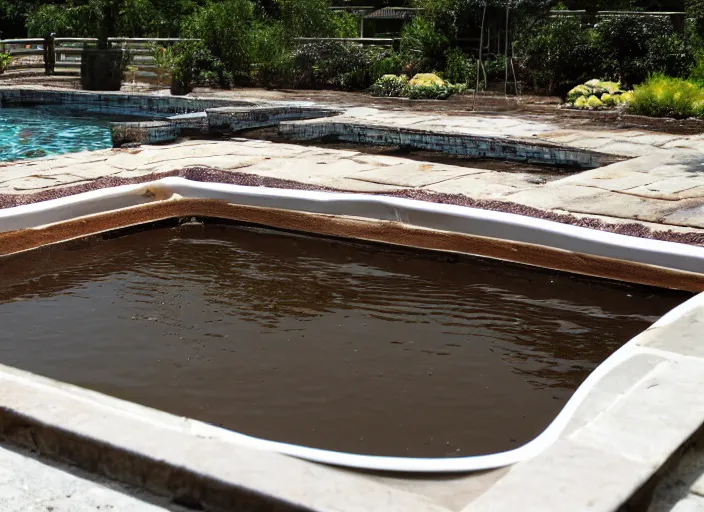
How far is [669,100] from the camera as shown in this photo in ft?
36.9

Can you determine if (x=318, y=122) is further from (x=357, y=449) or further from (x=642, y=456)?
(x=642, y=456)

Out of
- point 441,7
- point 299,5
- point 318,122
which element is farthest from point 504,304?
point 299,5

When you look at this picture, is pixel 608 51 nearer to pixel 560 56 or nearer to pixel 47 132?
pixel 560 56

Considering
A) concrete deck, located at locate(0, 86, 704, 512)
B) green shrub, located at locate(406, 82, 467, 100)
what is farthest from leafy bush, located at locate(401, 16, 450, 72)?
concrete deck, located at locate(0, 86, 704, 512)

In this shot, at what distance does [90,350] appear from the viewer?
13.8 feet

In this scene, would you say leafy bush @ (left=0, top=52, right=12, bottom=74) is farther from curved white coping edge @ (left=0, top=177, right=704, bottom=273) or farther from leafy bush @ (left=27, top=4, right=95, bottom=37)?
curved white coping edge @ (left=0, top=177, right=704, bottom=273)

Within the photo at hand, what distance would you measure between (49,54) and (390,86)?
29.0ft

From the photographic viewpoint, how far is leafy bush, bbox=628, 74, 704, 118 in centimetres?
1119

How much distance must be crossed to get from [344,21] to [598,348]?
1622 cm

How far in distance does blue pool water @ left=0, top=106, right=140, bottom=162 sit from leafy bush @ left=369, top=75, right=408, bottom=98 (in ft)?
14.0

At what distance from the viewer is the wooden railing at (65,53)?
17.8 metres

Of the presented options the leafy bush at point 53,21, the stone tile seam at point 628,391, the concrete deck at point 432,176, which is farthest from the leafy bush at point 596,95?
the leafy bush at point 53,21

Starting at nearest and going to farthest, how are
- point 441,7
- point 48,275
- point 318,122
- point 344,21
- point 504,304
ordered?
point 504,304, point 48,275, point 318,122, point 441,7, point 344,21

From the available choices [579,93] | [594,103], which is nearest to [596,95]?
[579,93]
